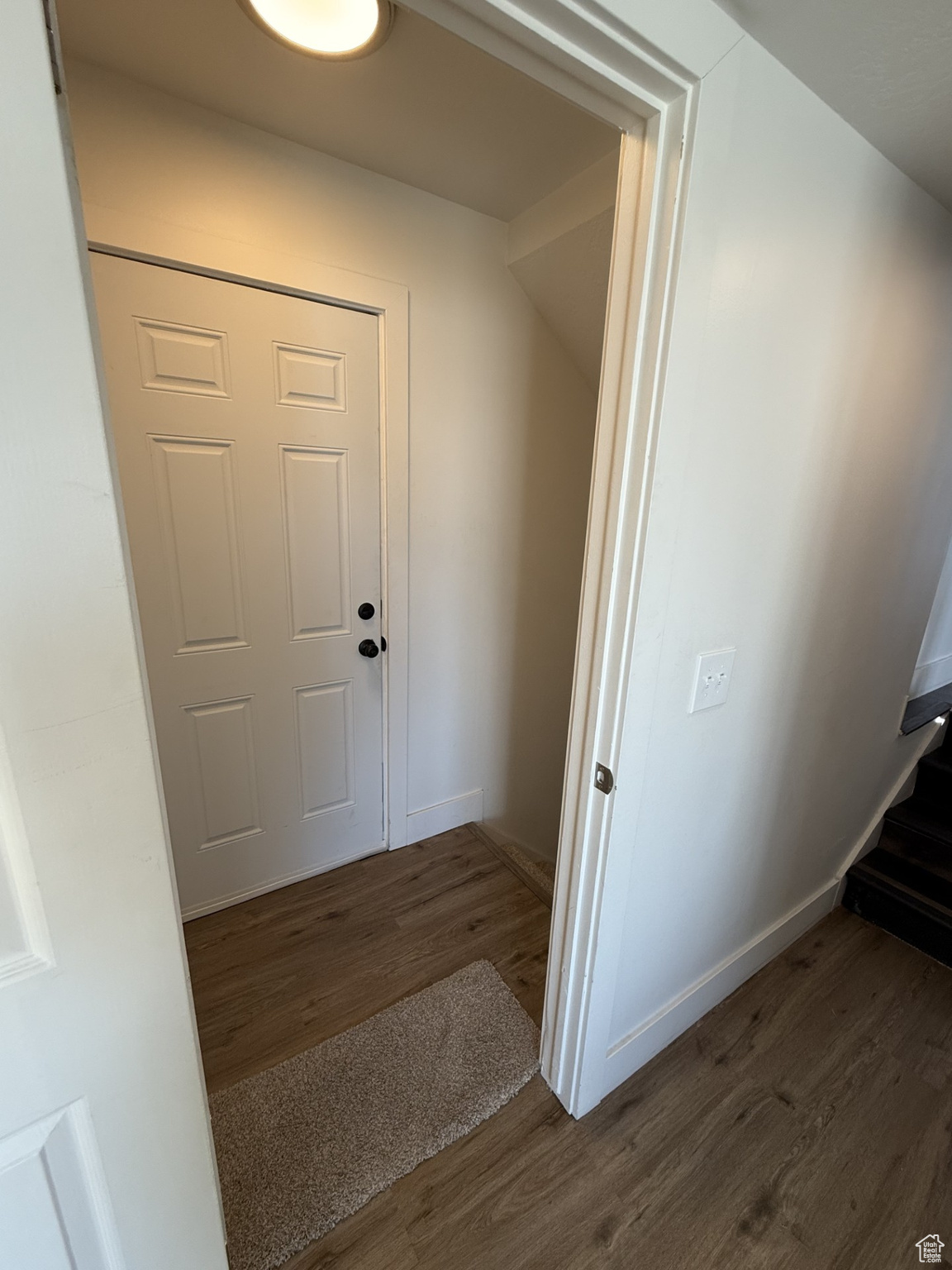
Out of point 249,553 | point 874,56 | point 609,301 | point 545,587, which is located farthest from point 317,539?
point 874,56

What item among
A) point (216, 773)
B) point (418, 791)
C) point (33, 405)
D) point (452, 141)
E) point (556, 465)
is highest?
point (452, 141)

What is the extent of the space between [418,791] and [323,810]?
377 mm

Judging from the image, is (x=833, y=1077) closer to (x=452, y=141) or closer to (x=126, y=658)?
(x=126, y=658)

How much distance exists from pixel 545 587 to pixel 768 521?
1.14 m

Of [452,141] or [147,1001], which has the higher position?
[452,141]

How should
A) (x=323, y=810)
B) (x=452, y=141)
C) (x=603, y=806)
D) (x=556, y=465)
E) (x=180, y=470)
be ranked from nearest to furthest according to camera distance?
(x=603, y=806), (x=452, y=141), (x=180, y=470), (x=323, y=810), (x=556, y=465)

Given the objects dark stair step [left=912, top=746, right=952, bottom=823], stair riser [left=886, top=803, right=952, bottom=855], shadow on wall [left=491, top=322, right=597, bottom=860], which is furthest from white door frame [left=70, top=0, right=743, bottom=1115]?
dark stair step [left=912, top=746, right=952, bottom=823]

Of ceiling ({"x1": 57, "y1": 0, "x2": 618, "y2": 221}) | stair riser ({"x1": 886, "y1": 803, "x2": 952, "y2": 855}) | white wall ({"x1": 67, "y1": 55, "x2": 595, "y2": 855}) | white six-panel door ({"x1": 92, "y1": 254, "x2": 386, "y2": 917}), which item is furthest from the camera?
stair riser ({"x1": 886, "y1": 803, "x2": 952, "y2": 855})

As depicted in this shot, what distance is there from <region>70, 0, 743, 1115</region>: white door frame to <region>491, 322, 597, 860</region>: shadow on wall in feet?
2.39

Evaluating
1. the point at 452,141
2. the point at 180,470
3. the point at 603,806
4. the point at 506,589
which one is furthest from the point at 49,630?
the point at 506,589

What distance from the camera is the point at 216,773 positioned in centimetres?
162

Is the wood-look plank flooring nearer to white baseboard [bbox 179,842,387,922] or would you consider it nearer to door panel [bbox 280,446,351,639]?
white baseboard [bbox 179,842,387,922]

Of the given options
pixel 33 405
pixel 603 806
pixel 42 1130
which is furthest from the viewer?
pixel 603 806

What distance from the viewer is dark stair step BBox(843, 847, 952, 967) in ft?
5.50
